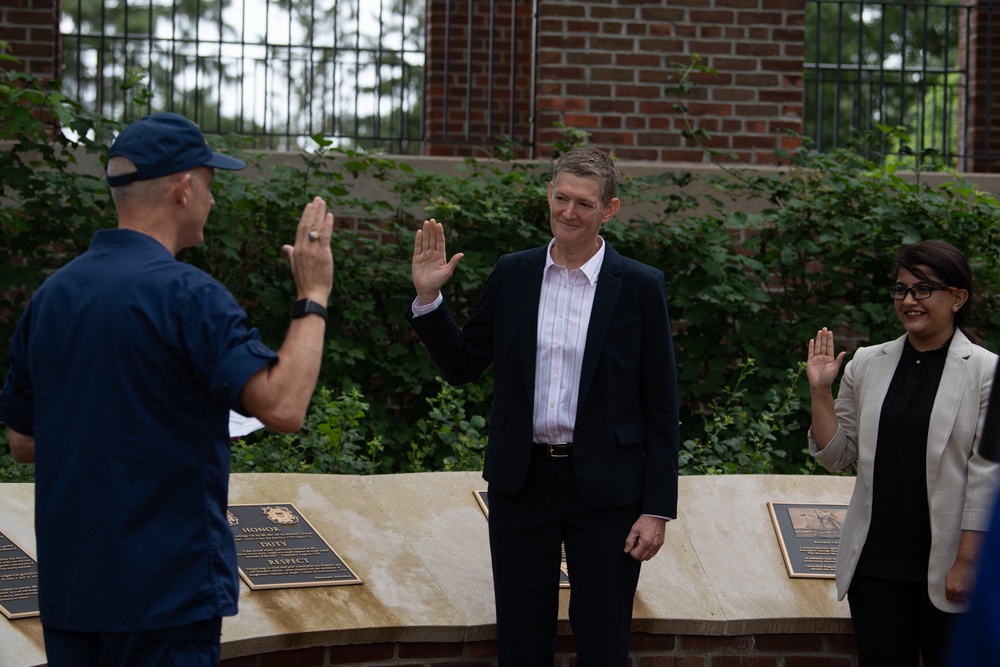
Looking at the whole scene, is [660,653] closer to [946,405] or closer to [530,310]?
[946,405]

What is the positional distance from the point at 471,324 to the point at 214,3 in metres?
20.6

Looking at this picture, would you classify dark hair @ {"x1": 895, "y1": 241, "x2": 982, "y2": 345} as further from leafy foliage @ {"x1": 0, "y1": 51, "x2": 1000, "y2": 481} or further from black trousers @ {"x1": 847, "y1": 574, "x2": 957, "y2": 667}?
leafy foliage @ {"x1": 0, "y1": 51, "x2": 1000, "y2": 481}

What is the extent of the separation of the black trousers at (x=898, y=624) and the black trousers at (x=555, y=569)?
30.4 inches

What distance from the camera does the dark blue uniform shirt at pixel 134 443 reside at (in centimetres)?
251

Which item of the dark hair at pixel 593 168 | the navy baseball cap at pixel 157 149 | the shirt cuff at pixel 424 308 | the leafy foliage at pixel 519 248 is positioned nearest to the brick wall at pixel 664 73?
the leafy foliage at pixel 519 248

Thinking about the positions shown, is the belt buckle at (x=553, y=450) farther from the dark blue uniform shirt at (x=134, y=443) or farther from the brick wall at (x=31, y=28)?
the brick wall at (x=31, y=28)

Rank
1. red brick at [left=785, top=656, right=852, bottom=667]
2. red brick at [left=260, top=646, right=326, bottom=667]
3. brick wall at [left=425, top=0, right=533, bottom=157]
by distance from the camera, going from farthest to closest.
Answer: brick wall at [left=425, top=0, right=533, bottom=157], red brick at [left=785, top=656, right=852, bottom=667], red brick at [left=260, top=646, right=326, bottom=667]

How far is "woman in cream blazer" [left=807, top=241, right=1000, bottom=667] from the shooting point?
3.68 meters

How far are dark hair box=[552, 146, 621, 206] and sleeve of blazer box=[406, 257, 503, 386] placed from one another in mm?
399

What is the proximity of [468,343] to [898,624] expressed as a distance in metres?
1.62

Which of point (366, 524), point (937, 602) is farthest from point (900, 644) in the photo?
point (366, 524)

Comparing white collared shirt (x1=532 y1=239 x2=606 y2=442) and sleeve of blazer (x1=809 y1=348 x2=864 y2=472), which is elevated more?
white collared shirt (x1=532 y1=239 x2=606 y2=442)

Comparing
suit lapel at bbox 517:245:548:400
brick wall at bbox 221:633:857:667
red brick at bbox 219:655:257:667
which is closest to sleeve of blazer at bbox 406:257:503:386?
suit lapel at bbox 517:245:548:400

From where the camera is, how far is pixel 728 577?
466 cm
